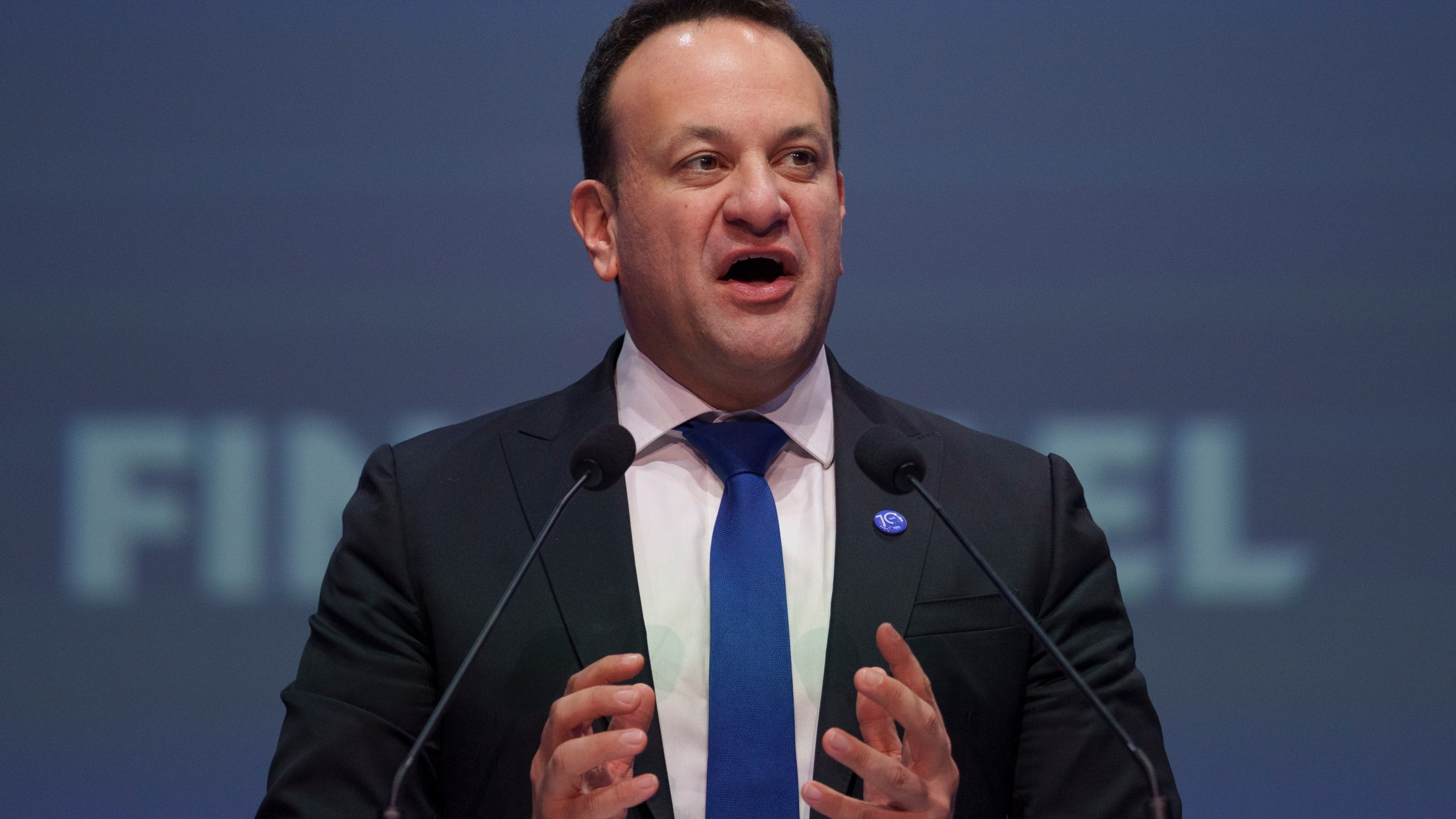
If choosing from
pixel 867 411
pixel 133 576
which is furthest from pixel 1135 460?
pixel 133 576

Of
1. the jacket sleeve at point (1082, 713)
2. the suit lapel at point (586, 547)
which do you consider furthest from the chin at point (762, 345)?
the jacket sleeve at point (1082, 713)

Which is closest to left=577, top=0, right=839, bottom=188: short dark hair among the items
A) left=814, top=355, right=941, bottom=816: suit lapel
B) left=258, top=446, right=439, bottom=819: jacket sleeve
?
left=814, top=355, right=941, bottom=816: suit lapel

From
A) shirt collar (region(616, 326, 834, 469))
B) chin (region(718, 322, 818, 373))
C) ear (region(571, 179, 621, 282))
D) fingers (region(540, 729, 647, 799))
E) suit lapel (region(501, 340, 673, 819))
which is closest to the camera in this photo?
fingers (region(540, 729, 647, 799))

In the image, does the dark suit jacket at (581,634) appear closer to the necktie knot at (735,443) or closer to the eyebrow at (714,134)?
the necktie knot at (735,443)

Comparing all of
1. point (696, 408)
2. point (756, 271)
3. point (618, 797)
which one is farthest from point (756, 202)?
point (618, 797)

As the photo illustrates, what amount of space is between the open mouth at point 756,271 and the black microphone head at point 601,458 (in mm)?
418

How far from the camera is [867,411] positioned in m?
2.14

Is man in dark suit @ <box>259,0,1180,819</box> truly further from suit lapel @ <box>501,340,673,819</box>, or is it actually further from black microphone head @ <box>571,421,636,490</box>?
black microphone head @ <box>571,421,636,490</box>

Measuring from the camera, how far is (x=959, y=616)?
190 cm

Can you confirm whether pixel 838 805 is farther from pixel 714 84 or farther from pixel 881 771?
pixel 714 84

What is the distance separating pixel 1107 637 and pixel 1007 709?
0.19 m

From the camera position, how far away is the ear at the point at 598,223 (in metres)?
2.16

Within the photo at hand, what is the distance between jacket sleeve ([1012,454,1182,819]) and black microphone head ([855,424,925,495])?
1.33ft

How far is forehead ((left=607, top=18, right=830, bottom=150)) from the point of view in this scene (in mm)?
1987
